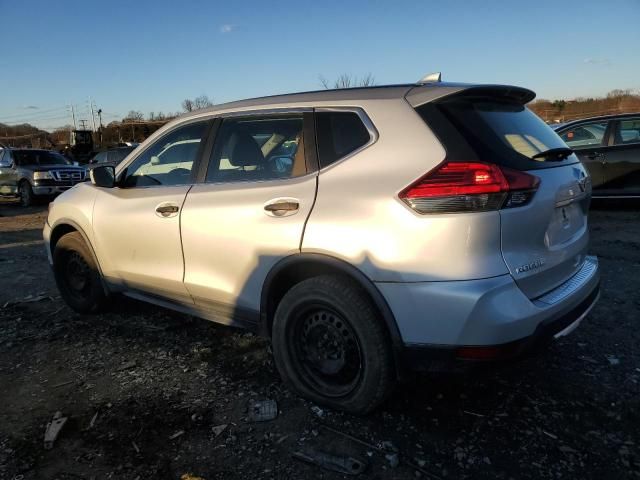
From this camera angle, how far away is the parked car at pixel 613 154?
8.21m

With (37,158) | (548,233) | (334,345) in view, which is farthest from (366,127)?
(37,158)

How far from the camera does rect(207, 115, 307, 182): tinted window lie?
118 inches

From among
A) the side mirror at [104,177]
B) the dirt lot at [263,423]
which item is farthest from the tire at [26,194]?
the side mirror at [104,177]

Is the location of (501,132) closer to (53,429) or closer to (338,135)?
(338,135)

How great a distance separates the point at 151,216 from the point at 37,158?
14.4 meters

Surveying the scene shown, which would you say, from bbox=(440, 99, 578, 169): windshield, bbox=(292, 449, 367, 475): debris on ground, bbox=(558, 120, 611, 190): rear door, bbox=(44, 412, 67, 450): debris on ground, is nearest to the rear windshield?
bbox=(440, 99, 578, 169): windshield

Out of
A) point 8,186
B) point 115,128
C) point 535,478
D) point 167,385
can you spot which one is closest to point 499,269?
point 535,478

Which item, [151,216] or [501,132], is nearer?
[501,132]

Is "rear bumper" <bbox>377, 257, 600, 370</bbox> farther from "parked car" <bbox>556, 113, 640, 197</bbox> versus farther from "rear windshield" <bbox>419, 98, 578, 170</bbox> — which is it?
"parked car" <bbox>556, 113, 640, 197</bbox>

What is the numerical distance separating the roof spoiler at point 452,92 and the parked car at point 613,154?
6.53 m

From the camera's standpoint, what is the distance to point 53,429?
2.84 meters

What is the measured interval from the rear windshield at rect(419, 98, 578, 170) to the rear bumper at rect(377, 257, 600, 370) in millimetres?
614

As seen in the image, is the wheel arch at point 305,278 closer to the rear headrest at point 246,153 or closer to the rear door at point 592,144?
the rear headrest at point 246,153

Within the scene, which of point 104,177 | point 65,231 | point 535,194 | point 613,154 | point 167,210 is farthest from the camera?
point 613,154
